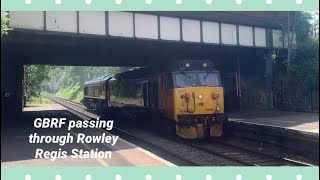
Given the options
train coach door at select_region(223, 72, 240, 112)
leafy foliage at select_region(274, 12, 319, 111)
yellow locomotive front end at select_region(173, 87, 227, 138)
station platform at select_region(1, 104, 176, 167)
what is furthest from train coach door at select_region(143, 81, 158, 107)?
train coach door at select_region(223, 72, 240, 112)

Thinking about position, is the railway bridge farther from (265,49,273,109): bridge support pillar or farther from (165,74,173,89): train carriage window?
(165,74,173,89): train carriage window

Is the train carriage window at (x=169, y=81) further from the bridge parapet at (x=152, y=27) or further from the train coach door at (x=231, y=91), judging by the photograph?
the train coach door at (x=231, y=91)

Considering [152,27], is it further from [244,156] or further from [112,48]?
[244,156]

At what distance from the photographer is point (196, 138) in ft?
51.6

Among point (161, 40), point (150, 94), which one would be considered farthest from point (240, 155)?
point (161, 40)

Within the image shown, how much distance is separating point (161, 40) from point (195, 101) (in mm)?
6385

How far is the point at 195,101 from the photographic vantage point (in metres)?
15.0

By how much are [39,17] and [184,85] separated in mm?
7623

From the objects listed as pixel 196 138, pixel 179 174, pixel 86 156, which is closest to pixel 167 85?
pixel 196 138

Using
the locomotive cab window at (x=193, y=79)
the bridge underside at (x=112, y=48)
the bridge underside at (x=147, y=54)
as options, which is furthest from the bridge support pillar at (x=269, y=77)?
the locomotive cab window at (x=193, y=79)

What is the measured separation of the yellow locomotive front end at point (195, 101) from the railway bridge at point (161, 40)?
5231 millimetres

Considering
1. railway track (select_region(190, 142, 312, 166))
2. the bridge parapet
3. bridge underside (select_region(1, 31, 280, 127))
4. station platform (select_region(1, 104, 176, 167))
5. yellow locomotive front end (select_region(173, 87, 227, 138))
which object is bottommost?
railway track (select_region(190, 142, 312, 166))

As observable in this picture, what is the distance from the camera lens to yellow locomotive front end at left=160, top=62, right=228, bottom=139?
49.0 ft

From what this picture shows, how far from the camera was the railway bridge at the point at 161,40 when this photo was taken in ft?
57.9
